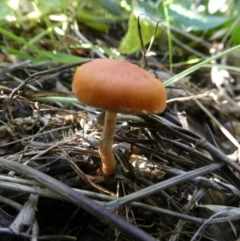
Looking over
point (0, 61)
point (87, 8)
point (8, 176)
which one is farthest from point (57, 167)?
point (87, 8)

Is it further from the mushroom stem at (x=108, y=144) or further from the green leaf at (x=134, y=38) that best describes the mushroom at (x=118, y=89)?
the green leaf at (x=134, y=38)

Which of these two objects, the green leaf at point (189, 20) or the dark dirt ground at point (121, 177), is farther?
the green leaf at point (189, 20)

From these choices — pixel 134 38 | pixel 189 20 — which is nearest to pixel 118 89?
pixel 134 38

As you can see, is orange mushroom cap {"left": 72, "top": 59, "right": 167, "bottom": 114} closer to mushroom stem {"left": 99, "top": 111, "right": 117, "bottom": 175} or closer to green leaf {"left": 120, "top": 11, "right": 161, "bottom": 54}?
mushroom stem {"left": 99, "top": 111, "right": 117, "bottom": 175}

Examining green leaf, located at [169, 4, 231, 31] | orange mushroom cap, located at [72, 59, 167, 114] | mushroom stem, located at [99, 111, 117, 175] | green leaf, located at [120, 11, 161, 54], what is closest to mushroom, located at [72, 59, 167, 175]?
orange mushroom cap, located at [72, 59, 167, 114]

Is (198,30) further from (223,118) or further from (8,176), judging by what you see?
(8,176)

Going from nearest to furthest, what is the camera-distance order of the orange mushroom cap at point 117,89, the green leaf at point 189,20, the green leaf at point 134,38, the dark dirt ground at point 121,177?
the orange mushroom cap at point 117,89 → the dark dirt ground at point 121,177 → the green leaf at point 134,38 → the green leaf at point 189,20

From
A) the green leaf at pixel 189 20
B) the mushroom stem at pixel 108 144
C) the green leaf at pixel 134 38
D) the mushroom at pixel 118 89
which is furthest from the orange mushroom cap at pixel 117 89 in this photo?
the green leaf at pixel 189 20
